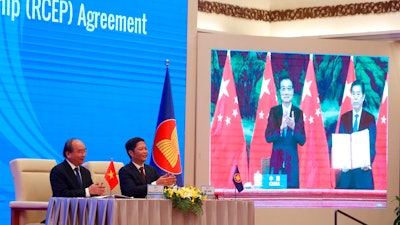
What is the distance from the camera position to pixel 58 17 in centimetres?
894

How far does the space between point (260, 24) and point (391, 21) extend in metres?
1.81

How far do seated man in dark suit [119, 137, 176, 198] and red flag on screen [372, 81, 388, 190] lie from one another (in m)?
4.26

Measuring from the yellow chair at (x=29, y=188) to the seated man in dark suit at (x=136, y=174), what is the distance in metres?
0.62

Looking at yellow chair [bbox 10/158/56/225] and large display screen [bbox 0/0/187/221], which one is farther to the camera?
large display screen [bbox 0/0/187/221]

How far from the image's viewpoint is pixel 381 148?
36.4 ft

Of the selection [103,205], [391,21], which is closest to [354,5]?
[391,21]

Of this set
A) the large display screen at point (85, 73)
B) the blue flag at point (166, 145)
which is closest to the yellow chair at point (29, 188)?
the large display screen at point (85, 73)

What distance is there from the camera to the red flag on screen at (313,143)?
10.9 meters

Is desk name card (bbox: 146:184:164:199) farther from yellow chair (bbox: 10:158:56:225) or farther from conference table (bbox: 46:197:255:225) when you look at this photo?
yellow chair (bbox: 10:158:56:225)

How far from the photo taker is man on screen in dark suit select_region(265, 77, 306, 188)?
10828 mm

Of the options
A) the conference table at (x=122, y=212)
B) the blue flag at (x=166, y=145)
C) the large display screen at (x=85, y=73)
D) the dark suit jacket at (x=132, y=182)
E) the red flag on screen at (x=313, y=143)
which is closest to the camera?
the conference table at (x=122, y=212)

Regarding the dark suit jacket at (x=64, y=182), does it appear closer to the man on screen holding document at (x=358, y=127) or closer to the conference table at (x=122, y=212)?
the conference table at (x=122, y=212)

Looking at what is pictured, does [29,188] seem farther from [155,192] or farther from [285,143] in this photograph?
[285,143]

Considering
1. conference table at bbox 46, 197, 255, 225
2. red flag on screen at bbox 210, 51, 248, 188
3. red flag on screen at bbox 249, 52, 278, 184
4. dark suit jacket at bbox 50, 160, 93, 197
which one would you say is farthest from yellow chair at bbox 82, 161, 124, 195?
red flag on screen at bbox 249, 52, 278, 184
